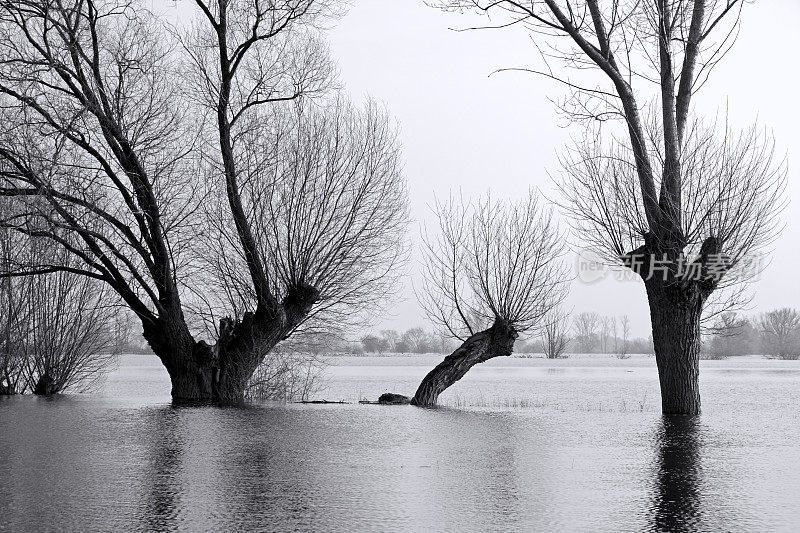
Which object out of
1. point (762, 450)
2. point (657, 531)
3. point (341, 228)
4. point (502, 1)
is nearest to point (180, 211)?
point (341, 228)

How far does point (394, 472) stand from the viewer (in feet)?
19.6

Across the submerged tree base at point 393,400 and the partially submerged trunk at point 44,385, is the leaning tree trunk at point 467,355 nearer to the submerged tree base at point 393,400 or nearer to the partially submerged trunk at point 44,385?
the submerged tree base at point 393,400

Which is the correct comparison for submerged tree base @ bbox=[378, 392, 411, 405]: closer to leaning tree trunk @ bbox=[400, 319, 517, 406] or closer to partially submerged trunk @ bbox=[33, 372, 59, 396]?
leaning tree trunk @ bbox=[400, 319, 517, 406]

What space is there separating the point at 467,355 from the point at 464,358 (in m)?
0.08

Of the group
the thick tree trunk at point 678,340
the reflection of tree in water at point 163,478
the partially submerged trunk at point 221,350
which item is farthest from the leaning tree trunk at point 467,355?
the reflection of tree in water at point 163,478

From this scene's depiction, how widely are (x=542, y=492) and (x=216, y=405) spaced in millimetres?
8657

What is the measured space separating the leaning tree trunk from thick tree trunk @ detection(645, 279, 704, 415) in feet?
11.7

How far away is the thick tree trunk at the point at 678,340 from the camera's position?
37.3ft

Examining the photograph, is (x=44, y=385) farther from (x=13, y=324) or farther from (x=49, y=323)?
(x=13, y=324)

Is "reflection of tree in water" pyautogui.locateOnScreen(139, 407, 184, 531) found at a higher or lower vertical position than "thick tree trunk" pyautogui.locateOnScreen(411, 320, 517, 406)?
lower

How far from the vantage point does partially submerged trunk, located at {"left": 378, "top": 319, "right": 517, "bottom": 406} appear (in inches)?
569

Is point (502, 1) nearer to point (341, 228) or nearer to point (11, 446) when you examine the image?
point (341, 228)

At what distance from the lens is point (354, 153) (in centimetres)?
1522

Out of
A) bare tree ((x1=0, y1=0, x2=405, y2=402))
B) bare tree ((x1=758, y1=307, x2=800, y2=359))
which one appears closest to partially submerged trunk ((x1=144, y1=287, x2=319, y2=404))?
bare tree ((x1=0, y1=0, x2=405, y2=402))
